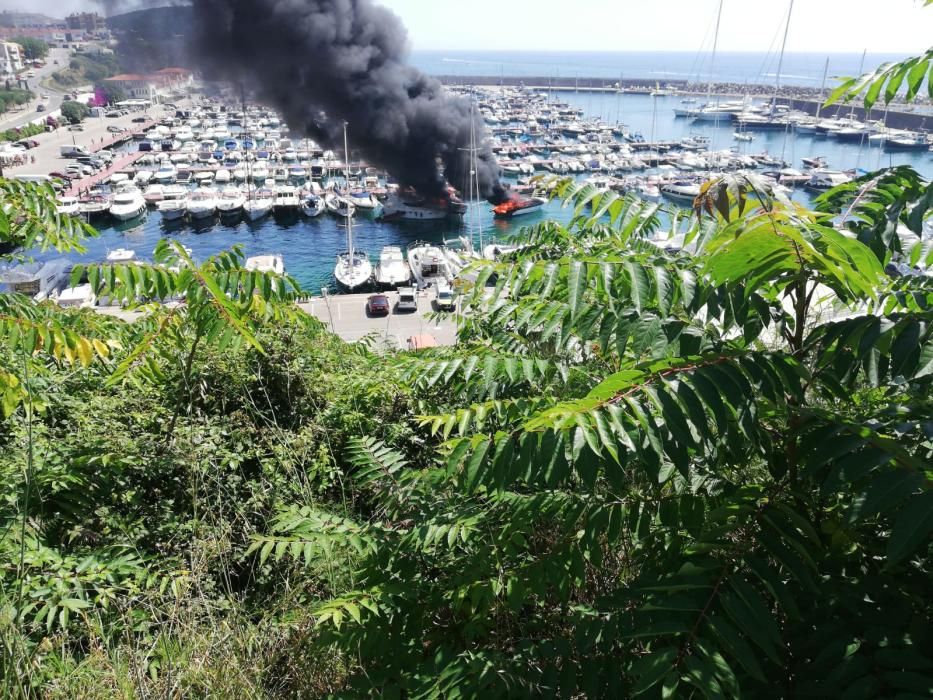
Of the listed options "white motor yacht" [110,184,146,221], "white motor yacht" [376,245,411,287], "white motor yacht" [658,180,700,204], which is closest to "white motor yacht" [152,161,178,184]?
"white motor yacht" [110,184,146,221]

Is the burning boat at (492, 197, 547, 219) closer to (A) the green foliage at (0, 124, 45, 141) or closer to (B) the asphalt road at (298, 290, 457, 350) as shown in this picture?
(B) the asphalt road at (298, 290, 457, 350)

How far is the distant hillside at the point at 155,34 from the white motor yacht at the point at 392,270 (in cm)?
3041

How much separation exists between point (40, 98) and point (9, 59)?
1375cm

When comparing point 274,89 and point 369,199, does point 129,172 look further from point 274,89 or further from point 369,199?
point 369,199

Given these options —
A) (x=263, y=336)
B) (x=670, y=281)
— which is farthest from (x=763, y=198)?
(x=263, y=336)

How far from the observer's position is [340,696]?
87.0 inches

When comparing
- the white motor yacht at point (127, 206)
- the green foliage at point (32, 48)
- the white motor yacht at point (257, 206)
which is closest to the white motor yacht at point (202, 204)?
the white motor yacht at point (257, 206)

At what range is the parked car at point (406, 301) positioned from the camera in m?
29.9

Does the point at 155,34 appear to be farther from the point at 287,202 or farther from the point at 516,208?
the point at 516,208

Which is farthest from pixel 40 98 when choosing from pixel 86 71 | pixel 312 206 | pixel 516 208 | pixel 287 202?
pixel 516 208

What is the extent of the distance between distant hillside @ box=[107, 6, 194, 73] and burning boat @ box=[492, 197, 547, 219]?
97.1 feet

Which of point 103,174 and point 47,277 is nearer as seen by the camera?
point 47,277

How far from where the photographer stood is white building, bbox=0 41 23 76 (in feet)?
302

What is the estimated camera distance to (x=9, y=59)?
92.4m
